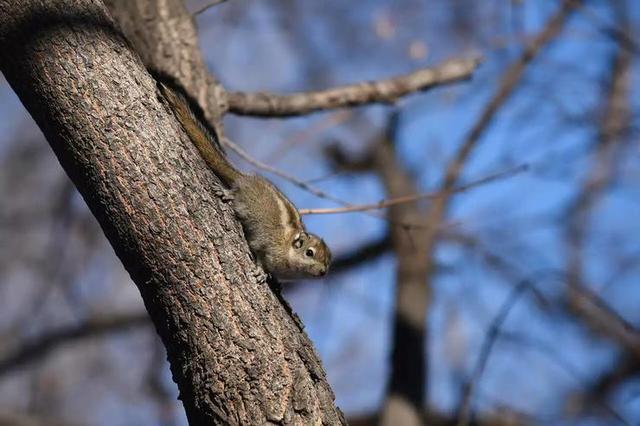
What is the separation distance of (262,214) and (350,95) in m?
1.55

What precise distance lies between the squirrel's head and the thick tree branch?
890mm

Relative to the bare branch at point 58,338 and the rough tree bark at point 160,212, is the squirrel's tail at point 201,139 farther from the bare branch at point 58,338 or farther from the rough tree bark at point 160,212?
the bare branch at point 58,338

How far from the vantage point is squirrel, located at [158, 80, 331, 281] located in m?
3.07

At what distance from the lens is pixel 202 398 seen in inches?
100.0

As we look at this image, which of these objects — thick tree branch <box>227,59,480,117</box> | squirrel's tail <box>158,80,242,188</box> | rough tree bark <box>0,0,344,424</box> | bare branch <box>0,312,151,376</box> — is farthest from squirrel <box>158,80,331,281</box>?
bare branch <box>0,312,151,376</box>

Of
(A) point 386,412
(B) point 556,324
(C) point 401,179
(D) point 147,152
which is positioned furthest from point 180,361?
(B) point 556,324

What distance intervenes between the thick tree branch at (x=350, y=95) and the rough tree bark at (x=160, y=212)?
1.91m

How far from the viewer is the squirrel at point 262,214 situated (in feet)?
10.1

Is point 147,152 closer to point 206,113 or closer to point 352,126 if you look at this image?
point 206,113

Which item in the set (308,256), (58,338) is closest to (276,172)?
(308,256)

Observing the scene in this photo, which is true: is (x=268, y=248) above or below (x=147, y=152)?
above

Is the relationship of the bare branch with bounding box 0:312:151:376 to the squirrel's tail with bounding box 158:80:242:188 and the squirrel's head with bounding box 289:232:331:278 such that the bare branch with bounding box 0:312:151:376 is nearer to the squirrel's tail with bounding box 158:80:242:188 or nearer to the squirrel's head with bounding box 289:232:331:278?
the squirrel's head with bounding box 289:232:331:278

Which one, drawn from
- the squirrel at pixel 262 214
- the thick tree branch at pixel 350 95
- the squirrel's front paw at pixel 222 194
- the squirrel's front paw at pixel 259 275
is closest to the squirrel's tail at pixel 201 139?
the squirrel at pixel 262 214

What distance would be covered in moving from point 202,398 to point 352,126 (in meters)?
6.33
